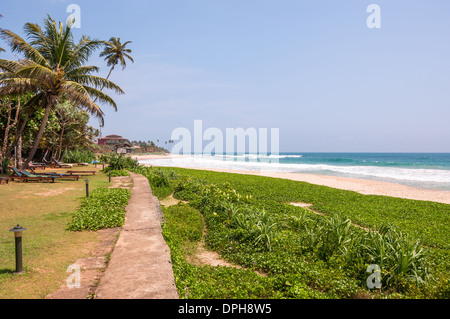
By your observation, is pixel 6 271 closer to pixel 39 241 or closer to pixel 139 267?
pixel 39 241

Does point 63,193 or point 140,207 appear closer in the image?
point 140,207

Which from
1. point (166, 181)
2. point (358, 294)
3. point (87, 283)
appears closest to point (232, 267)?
point (358, 294)

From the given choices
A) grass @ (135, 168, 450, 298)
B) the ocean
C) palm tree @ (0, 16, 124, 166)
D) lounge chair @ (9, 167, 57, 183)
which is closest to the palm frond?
palm tree @ (0, 16, 124, 166)

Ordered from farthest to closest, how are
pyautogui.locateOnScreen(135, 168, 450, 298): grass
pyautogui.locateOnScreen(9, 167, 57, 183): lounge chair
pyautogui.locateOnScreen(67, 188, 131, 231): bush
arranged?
pyautogui.locateOnScreen(9, 167, 57, 183): lounge chair < pyautogui.locateOnScreen(67, 188, 131, 231): bush < pyautogui.locateOnScreen(135, 168, 450, 298): grass

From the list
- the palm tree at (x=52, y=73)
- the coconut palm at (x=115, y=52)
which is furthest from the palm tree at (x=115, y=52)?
the palm tree at (x=52, y=73)

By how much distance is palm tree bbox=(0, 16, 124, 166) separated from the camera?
1300 cm

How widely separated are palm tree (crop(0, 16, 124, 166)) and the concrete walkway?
1060 centimetres

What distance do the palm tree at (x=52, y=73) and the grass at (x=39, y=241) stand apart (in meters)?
5.86

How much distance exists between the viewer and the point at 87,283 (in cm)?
377

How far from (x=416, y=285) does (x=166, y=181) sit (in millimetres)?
10765

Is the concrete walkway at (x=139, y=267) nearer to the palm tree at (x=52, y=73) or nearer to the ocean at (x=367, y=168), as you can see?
the palm tree at (x=52, y=73)

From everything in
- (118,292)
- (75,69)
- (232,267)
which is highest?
(75,69)

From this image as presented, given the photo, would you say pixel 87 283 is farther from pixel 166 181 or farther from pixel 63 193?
pixel 166 181

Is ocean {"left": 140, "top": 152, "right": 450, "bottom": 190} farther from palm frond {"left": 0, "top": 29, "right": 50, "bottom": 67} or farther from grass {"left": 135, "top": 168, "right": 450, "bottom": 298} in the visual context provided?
palm frond {"left": 0, "top": 29, "right": 50, "bottom": 67}
